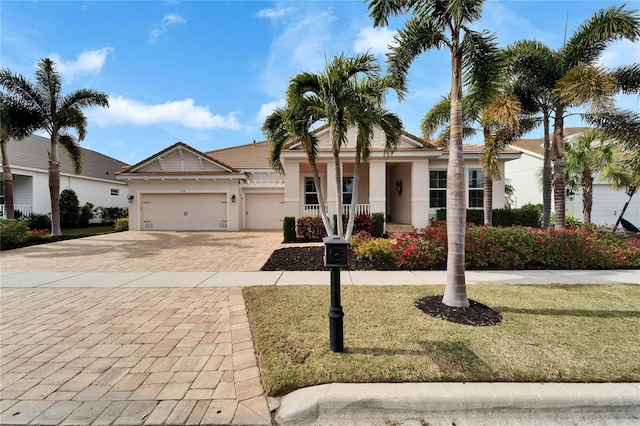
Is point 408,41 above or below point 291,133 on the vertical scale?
above

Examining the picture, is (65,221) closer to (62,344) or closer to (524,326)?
(62,344)

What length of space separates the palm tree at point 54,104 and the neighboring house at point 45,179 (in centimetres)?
434

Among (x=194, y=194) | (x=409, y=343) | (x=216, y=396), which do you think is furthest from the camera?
(x=194, y=194)

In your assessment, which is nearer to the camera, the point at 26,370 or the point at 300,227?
the point at 26,370

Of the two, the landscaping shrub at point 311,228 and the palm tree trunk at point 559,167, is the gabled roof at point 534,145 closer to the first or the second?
the palm tree trunk at point 559,167

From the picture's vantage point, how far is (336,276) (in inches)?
124

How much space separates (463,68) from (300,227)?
8744 millimetres

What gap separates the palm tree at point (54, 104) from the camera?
1314 centimetres

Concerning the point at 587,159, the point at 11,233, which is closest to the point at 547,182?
the point at 587,159

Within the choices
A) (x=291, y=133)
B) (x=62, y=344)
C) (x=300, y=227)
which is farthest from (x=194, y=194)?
(x=62, y=344)

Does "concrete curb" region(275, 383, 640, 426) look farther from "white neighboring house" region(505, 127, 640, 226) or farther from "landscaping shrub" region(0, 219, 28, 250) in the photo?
"white neighboring house" region(505, 127, 640, 226)

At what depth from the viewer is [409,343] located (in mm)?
3270

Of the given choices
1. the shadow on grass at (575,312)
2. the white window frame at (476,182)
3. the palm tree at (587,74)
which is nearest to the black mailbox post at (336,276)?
the shadow on grass at (575,312)

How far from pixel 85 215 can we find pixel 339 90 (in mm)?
22748
